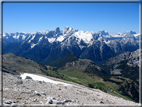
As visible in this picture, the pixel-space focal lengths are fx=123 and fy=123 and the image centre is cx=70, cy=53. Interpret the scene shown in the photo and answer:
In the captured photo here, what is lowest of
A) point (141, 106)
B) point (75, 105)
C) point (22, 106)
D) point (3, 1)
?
point (141, 106)

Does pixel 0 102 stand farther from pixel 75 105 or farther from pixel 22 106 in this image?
pixel 75 105

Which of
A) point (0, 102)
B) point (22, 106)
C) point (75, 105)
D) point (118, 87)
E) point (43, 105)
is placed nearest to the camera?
point (0, 102)

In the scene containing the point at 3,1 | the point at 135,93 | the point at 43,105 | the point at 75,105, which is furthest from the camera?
the point at 135,93

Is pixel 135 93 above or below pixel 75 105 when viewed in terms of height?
below

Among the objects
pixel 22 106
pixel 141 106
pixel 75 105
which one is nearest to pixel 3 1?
pixel 22 106

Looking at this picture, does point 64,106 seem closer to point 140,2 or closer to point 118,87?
point 140,2

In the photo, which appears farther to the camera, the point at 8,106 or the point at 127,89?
the point at 127,89

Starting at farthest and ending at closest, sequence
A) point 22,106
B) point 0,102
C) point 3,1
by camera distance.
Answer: point 22,106
point 0,102
point 3,1

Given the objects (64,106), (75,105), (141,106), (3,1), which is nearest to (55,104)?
(64,106)

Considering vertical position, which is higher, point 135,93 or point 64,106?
point 64,106
